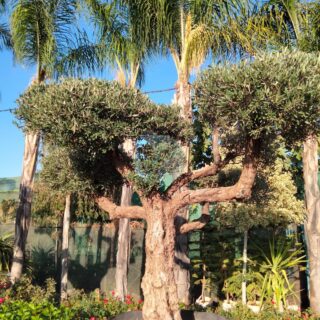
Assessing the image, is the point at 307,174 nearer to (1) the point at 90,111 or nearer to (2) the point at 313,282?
(2) the point at 313,282

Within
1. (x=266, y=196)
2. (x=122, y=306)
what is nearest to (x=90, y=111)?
(x=266, y=196)

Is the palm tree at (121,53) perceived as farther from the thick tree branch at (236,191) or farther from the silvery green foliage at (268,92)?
the silvery green foliage at (268,92)

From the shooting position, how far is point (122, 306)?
24.9 ft

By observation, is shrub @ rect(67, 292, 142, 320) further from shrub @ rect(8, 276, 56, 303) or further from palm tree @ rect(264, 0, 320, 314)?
palm tree @ rect(264, 0, 320, 314)

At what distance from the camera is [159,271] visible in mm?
5406

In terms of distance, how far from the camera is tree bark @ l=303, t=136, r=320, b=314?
7777mm

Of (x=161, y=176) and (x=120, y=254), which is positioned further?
(x=120, y=254)

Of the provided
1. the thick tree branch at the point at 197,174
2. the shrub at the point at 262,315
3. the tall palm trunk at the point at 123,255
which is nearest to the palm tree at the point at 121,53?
the tall palm trunk at the point at 123,255

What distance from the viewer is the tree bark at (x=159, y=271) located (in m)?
5.38

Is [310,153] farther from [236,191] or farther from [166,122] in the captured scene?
[166,122]

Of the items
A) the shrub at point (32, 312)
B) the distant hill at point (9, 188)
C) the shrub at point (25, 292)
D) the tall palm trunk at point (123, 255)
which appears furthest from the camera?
the distant hill at point (9, 188)

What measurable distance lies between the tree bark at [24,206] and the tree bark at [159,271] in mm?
3780

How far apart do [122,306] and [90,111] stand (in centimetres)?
405

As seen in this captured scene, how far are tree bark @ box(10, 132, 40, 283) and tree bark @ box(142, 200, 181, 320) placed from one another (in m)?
3.78
